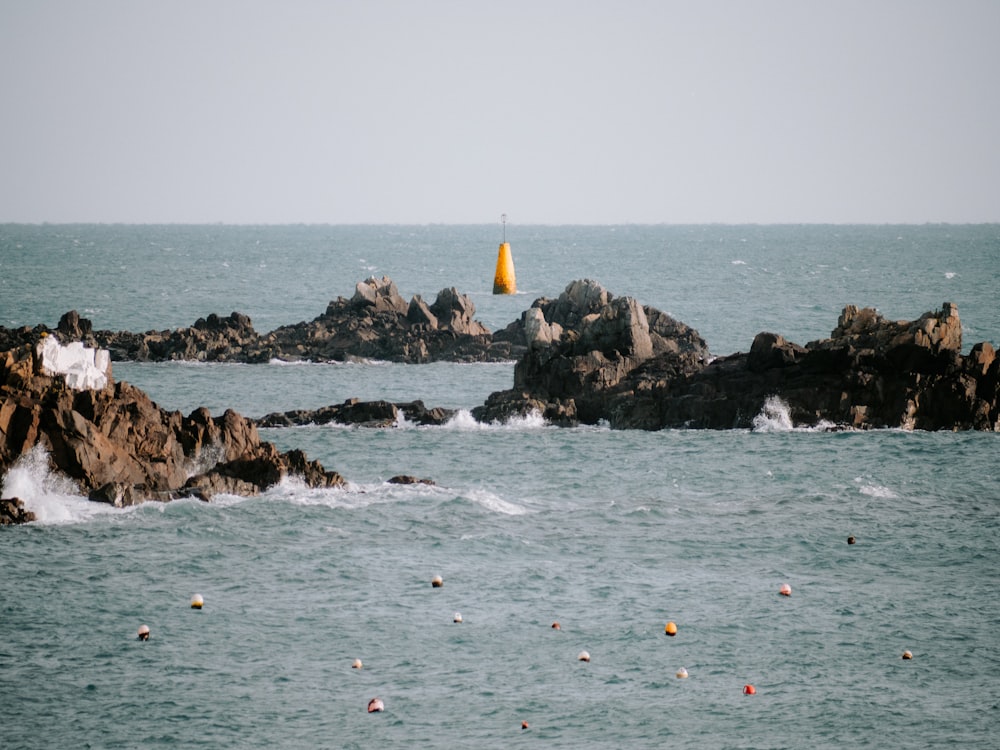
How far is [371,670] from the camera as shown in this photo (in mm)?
27438

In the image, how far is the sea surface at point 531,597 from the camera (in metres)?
25.1

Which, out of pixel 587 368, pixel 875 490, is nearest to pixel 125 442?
pixel 587 368

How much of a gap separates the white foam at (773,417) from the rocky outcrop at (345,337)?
1050 inches

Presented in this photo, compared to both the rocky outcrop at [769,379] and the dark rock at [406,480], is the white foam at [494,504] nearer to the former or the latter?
the dark rock at [406,480]

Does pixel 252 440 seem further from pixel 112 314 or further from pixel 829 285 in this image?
pixel 829 285

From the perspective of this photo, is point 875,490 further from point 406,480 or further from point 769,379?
point 406,480

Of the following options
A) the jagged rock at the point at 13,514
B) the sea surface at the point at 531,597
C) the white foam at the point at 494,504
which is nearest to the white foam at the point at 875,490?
the sea surface at the point at 531,597

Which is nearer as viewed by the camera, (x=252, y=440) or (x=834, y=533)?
(x=834, y=533)

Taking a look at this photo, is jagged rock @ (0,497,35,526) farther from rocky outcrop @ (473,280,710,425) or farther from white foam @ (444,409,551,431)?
rocky outcrop @ (473,280,710,425)

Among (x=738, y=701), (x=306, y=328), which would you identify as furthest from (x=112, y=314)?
(x=738, y=701)

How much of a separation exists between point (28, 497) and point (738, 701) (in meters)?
20.8

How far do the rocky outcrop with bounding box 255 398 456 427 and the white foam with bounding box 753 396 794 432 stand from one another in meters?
11.9

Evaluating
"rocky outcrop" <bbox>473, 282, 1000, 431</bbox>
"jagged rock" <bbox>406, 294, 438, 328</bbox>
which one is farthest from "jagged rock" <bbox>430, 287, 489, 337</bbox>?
"rocky outcrop" <bbox>473, 282, 1000, 431</bbox>

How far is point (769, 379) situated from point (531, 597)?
24.7 metres
